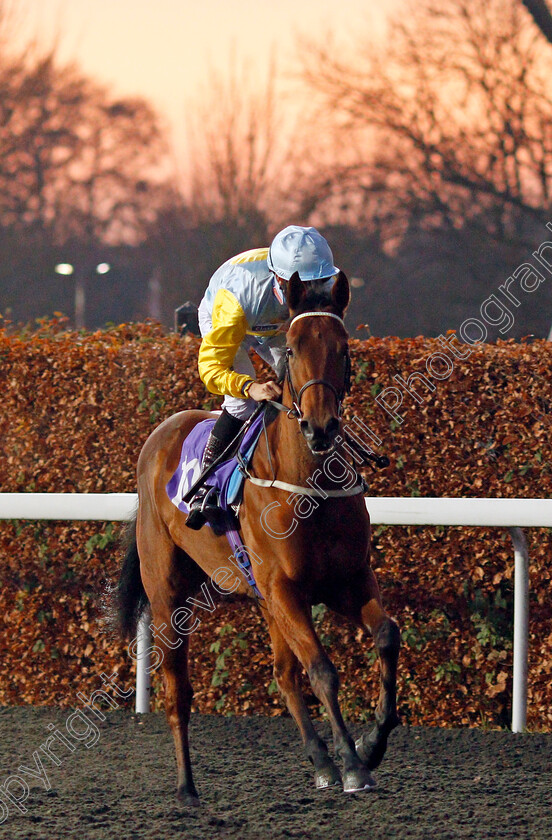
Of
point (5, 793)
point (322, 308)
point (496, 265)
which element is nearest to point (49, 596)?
point (5, 793)

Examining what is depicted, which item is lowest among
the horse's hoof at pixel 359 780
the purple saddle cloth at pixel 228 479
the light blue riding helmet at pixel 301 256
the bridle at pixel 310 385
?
the horse's hoof at pixel 359 780

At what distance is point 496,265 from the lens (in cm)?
1517

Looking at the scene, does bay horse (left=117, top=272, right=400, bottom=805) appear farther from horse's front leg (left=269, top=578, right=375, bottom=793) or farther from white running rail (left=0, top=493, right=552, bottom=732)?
white running rail (left=0, top=493, right=552, bottom=732)

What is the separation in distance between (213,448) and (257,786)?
4.36 feet

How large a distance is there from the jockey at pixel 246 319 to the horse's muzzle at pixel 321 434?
45 centimetres

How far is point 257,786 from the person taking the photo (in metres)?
4.18

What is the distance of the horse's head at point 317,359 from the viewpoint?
121 inches

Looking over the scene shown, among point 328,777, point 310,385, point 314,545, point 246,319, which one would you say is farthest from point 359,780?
point 246,319

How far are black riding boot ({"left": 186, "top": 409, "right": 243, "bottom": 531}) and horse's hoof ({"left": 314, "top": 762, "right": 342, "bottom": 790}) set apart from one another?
1.08m

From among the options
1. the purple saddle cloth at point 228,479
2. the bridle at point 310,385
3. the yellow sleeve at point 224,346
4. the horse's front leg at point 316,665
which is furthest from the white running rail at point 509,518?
the bridle at point 310,385

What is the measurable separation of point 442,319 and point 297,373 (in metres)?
15.5

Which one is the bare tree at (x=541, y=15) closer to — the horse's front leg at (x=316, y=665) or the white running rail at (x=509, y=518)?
the white running rail at (x=509, y=518)

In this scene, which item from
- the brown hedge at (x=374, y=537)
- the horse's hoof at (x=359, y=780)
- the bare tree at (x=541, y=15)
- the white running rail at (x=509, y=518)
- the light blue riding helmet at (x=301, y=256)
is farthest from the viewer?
the bare tree at (x=541, y=15)

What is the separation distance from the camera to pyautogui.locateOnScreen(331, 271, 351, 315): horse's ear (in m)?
3.30
